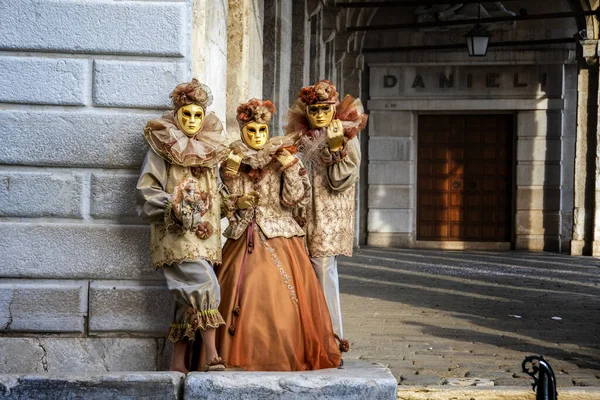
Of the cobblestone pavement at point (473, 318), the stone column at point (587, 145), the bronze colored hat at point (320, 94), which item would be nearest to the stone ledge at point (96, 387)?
the cobblestone pavement at point (473, 318)

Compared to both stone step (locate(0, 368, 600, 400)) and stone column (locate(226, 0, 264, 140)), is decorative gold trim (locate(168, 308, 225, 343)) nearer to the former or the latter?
stone step (locate(0, 368, 600, 400))

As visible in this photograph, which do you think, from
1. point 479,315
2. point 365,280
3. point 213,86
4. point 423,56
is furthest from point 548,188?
point 213,86

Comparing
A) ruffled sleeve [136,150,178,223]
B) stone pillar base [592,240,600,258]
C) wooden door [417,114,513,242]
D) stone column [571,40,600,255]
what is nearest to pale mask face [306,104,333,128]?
ruffled sleeve [136,150,178,223]

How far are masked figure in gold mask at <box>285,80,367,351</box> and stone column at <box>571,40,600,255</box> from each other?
44.1 ft

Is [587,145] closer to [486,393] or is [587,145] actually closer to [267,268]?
[486,393]

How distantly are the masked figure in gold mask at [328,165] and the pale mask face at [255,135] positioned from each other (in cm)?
36

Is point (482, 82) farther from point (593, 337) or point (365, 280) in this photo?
point (593, 337)

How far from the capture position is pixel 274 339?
617cm

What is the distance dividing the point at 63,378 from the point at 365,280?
9.00m

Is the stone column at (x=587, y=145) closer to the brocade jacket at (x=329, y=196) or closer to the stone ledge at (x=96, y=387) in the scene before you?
the brocade jacket at (x=329, y=196)

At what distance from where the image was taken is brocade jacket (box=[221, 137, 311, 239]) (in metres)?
6.42

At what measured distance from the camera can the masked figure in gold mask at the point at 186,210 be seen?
19.5ft

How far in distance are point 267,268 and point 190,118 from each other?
3.08 feet

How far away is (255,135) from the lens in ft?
21.2
